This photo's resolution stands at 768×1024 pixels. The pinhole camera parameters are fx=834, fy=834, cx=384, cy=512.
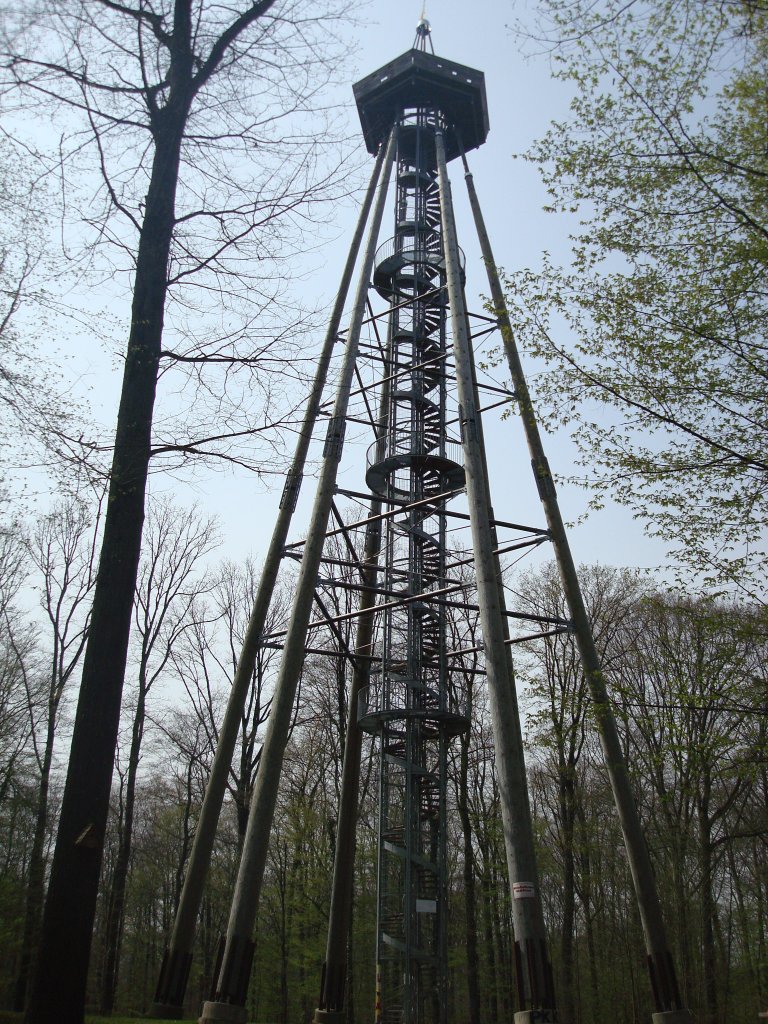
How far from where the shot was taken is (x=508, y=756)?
8680mm

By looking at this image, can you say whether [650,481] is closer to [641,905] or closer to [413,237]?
[641,905]

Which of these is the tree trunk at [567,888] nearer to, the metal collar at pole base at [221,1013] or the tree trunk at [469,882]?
the tree trunk at [469,882]

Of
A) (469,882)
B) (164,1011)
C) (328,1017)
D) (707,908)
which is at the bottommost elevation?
(328,1017)

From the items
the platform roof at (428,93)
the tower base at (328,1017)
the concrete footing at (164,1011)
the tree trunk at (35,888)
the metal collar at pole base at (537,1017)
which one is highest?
the platform roof at (428,93)

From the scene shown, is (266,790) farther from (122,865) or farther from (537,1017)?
(122,865)

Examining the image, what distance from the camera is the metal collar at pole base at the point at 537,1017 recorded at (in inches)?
310

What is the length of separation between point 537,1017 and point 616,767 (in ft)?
10.5

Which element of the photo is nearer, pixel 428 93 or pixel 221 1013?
pixel 221 1013

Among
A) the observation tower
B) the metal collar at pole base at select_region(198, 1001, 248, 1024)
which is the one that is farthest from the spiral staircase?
the metal collar at pole base at select_region(198, 1001, 248, 1024)

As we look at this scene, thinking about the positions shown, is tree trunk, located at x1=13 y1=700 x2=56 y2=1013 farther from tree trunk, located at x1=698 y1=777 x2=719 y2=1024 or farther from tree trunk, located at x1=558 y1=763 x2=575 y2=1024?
tree trunk, located at x1=698 y1=777 x2=719 y2=1024

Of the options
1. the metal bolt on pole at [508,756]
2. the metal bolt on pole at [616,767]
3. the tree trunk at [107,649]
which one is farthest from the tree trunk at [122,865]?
the tree trunk at [107,649]

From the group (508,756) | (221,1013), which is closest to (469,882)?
(221,1013)

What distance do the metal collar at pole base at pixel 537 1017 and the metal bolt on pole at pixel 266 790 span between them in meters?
2.82

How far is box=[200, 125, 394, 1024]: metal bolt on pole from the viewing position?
8719 mm
